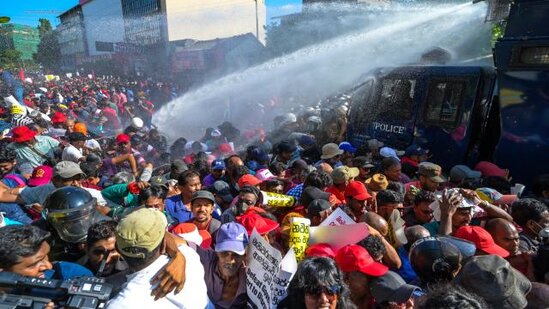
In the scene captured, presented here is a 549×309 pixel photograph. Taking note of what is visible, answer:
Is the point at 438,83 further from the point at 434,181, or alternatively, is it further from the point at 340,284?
the point at 340,284

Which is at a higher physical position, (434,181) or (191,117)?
(434,181)

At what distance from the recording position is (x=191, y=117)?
14773mm

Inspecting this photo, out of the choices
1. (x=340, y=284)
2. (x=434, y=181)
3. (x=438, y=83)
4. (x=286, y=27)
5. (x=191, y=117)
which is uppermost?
(x=286, y=27)

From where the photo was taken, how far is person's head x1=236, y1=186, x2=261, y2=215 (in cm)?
365

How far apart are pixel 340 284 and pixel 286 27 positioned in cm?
2822

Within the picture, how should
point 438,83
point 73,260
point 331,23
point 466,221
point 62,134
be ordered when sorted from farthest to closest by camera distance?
point 331,23, point 62,134, point 438,83, point 466,221, point 73,260

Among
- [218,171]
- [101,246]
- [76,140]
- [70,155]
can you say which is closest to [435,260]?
[101,246]

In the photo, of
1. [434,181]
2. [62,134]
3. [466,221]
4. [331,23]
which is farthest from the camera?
[331,23]

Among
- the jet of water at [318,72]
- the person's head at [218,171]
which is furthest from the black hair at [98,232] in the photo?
the jet of water at [318,72]

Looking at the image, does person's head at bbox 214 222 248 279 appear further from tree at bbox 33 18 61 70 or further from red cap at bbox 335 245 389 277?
tree at bbox 33 18 61 70

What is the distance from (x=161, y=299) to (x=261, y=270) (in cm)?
62

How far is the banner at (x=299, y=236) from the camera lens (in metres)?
2.83

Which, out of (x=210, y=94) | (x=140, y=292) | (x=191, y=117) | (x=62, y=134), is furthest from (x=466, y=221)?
(x=210, y=94)

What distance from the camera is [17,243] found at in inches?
84.2
